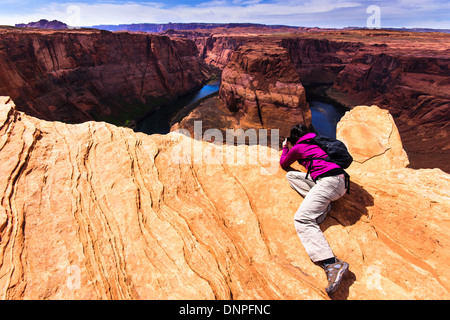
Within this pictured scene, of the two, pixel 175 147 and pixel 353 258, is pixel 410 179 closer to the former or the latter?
pixel 353 258

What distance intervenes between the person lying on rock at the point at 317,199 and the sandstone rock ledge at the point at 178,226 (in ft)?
0.79

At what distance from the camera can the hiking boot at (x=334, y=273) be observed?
134 inches

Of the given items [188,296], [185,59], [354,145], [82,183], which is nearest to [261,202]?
[188,296]

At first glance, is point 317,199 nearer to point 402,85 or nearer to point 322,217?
point 322,217

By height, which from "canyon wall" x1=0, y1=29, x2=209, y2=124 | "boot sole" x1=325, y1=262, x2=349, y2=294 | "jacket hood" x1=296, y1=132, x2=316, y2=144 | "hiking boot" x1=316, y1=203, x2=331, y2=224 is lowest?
"boot sole" x1=325, y1=262, x2=349, y2=294

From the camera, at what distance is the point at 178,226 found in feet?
13.8

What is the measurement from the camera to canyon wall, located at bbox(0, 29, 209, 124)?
32.6 m

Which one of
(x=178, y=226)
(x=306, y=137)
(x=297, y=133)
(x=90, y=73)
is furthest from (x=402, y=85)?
(x=90, y=73)

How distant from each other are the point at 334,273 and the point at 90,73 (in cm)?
5481

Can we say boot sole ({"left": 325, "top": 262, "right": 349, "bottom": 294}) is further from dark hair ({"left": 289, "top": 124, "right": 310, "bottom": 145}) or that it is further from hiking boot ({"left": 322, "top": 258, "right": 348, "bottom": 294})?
dark hair ({"left": 289, "top": 124, "right": 310, "bottom": 145})

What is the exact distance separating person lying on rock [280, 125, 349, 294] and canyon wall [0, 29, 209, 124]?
41.3 metres

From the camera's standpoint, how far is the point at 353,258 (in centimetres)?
408

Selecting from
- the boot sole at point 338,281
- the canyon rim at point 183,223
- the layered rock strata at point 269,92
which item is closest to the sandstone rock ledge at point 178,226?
the canyon rim at point 183,223

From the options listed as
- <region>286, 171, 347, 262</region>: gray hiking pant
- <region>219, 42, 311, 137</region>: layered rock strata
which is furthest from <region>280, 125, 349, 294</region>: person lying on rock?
<region>219, 42, 311, 137</region>: layered rock strata
